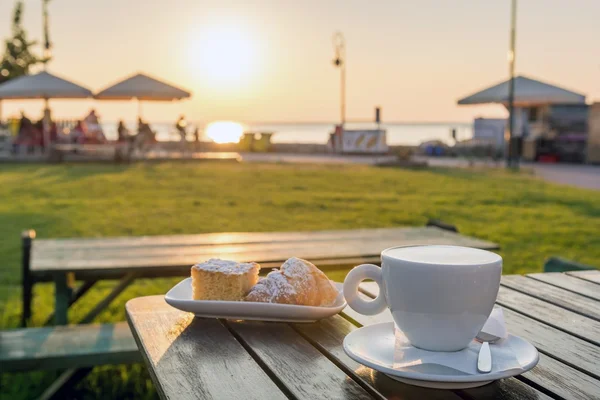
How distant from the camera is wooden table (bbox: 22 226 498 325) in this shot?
9.37ft

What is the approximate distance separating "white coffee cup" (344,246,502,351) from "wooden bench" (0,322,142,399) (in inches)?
71.5

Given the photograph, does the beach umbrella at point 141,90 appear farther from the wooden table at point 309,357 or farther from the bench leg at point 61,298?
the wooden table at point 309,357

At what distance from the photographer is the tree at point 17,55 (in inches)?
1109

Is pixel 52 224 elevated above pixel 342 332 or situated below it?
below

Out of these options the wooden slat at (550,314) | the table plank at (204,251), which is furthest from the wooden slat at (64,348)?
the wooden slat at (550,314)

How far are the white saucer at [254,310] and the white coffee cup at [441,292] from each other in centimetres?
24

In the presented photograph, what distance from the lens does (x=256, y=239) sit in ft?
11.2

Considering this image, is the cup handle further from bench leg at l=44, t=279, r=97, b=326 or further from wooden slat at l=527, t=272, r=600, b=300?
bench leg at l=44, t=279, r=97, b=326

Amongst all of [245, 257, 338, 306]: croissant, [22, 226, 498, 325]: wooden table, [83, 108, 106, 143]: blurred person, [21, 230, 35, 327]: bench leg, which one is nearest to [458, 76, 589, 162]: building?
[83, 108, 106, 143]: blurred person

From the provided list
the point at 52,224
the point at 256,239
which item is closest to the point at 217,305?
the point at 256,239

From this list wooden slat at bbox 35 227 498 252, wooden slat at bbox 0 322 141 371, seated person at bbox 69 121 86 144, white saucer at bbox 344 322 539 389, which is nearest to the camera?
white saucer at bbox 344 322 539 389

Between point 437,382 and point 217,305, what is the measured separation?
0.48 m

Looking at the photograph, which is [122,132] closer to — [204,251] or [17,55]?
[17,55]

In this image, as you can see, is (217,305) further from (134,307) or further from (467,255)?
(467,255)
